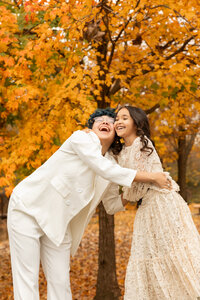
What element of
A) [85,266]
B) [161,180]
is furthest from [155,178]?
[85,266]

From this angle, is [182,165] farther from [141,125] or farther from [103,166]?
[103,166]

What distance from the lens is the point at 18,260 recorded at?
2.75m

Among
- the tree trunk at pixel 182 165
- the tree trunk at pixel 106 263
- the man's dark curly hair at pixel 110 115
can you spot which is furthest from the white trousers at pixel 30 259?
the tree trunk at pixel 182 165

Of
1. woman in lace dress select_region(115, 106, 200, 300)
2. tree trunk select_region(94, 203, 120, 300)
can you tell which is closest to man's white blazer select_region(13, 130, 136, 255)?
woman in lace dress select_region(115, 106, 200, 300)

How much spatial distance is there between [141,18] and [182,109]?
86.0 inches

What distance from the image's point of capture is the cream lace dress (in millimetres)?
2731

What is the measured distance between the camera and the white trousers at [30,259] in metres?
2.72

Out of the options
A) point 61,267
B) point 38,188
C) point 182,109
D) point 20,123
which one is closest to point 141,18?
point 182,109

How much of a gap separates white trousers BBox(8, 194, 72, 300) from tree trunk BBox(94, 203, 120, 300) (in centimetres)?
251

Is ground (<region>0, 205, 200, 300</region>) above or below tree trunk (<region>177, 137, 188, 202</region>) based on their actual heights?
below

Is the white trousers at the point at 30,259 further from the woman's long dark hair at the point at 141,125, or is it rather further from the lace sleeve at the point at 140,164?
the woman's long dark hair at the point at 141,125

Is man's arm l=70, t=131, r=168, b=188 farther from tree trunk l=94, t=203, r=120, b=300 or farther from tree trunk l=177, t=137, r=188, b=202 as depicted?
tree trunk l=177, t=137, r=188, b=202

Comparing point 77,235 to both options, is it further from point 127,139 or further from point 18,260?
point 127,139

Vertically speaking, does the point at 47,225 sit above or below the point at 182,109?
below
